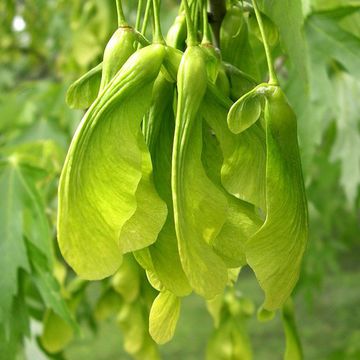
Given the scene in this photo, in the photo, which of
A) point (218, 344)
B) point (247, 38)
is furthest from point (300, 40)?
point (218, 344)

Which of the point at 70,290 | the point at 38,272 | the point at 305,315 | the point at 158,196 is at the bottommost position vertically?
the point at 305,315

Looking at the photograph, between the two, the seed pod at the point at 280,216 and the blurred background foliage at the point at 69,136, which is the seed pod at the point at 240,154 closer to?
the seed pod at the point at 280,216

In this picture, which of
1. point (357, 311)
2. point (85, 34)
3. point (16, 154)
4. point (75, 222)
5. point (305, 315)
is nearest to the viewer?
point (75, 222)

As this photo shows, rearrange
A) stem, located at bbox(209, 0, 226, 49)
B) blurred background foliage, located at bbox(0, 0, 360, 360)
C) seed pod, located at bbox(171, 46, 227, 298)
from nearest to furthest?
seed pod, located at bbox(171, 46, 227, 298), stem, located at bbox(209, 0, 226, 49), blurred background foliage, located at bbox(0, 0, 360, 360)

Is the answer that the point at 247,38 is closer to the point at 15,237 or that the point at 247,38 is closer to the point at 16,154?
the point at 15,237

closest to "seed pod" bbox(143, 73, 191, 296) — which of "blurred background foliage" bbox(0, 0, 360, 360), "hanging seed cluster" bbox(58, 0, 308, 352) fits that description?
"hanging seed cluster" bbox(58, 0, 308, 352)

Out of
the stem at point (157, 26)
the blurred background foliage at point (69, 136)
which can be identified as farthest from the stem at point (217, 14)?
the stem at point (157, 26)

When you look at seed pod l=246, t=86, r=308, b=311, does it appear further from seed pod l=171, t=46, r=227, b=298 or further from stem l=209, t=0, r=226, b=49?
stem l=209, t=0, r=226, b=49
